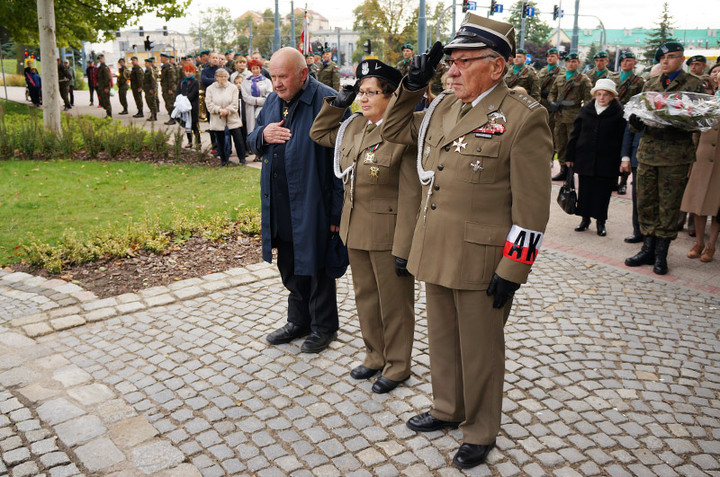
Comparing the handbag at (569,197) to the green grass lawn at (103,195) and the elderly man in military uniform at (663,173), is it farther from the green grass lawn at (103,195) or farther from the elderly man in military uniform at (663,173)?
the green grass lawn at (103,195)

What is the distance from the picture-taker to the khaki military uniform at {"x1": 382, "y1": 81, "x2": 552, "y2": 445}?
3.08m

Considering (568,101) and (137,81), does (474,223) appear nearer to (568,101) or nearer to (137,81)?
(568,101)

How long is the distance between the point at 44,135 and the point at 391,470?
12312 millimetres

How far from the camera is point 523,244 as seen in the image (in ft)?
10.1

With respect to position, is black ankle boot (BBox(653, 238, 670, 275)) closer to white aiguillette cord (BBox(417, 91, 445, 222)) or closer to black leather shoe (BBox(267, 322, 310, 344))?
black leather shoe (BBox(267, 322, 310, 344))

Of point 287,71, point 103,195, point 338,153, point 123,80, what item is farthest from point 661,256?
point 123,80

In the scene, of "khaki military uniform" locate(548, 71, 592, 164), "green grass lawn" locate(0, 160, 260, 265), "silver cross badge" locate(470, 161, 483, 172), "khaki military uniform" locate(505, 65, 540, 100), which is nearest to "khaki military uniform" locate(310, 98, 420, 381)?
"silver cross badge" locate(470, 161, 483, 172)

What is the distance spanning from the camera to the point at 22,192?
9742 millimetres

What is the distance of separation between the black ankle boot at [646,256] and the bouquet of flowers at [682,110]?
1.32m

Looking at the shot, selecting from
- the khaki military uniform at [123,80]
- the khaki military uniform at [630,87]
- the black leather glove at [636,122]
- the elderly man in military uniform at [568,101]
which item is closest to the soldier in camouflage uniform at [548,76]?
the elderly man in military uniform at [568,101]

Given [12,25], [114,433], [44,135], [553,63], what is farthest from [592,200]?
[12,25]

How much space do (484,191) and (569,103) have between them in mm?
10135

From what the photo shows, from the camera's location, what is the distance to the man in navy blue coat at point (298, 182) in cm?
460

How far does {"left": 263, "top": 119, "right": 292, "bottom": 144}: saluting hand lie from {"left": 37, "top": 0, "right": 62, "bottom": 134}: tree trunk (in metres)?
11.5
